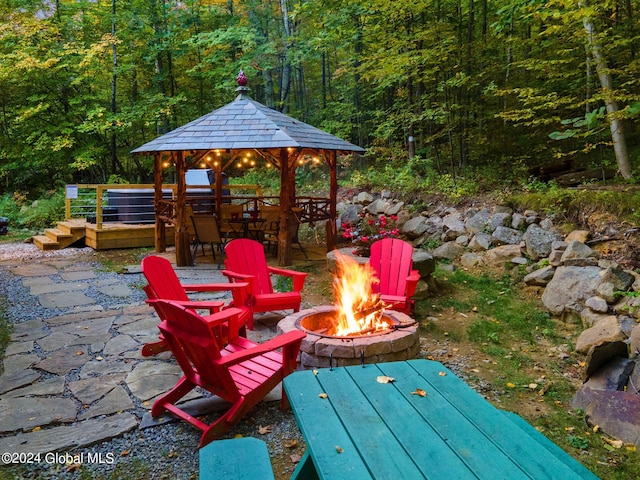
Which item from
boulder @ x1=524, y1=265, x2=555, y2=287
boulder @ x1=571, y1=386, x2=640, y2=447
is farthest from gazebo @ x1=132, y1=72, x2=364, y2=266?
boulder @ x1=571, y1=386, x2=640, y2=447

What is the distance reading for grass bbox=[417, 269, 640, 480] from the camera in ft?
8.75

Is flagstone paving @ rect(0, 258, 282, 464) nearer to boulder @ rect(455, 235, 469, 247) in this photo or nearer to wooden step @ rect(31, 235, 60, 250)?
wooden step @ rect(31, 235, 60, 250)

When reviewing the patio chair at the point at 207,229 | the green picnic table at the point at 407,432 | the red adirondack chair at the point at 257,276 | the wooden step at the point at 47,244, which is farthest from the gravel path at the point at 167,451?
the wooden step at the point at 47,244

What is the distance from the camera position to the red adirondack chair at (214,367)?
2.50 m

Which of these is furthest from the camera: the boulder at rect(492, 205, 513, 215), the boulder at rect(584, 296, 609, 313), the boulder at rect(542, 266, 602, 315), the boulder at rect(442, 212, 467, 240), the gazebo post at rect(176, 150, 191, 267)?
the gazebo post at rect(176, 150, 191, 267)

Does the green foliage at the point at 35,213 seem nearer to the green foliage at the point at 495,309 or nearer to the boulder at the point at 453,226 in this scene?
the boulder at the point at 453,226

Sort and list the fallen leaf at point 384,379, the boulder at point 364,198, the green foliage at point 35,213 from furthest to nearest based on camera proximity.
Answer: the green foliage at point 35,213 < the boulder at point 364,198 < the fallen leaf at point 384,379

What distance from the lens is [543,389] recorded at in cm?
337

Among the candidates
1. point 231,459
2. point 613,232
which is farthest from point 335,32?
point 231,459

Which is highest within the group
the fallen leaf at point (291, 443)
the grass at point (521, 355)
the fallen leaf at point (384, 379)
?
the fallen leaf at point (384, 379)

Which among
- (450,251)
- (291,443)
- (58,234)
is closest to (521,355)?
(291,443)

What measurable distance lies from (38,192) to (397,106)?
14.1 m

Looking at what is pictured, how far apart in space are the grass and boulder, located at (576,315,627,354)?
0.13m

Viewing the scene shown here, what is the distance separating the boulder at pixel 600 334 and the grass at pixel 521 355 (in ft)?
0.42
